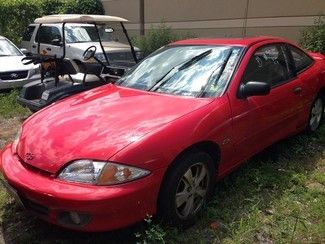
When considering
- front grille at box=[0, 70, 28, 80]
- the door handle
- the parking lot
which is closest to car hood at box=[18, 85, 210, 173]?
the parking lot

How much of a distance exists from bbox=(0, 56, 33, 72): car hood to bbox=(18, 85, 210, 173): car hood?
5.45 meters

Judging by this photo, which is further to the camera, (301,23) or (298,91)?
(301,23)

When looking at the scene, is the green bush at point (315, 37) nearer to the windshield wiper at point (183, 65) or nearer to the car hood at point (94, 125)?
the windshield wiper at point (183, 65)

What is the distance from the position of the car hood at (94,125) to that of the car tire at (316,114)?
2409 millimetres

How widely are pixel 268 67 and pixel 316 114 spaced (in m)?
1.55

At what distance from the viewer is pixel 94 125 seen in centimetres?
355

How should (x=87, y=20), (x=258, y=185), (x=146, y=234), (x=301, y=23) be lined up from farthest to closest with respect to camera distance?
(x=301, y=23)
(x=87, y=20)
(x=258, y=185)
(x=146, y=234)

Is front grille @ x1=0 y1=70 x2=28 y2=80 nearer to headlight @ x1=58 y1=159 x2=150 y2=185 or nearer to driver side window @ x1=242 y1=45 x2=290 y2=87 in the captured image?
driver side window @ x1=242 y1=45 x2=290 y2=87

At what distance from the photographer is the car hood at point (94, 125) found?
3.24 m

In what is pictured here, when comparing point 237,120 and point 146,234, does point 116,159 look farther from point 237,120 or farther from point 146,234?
point 237,120

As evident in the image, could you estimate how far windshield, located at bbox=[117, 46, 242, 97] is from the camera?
4.09 m

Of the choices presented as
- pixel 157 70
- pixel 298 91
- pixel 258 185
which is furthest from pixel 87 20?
pixel 258 185

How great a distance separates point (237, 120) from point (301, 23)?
8.13m

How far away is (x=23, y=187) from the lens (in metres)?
3.20
